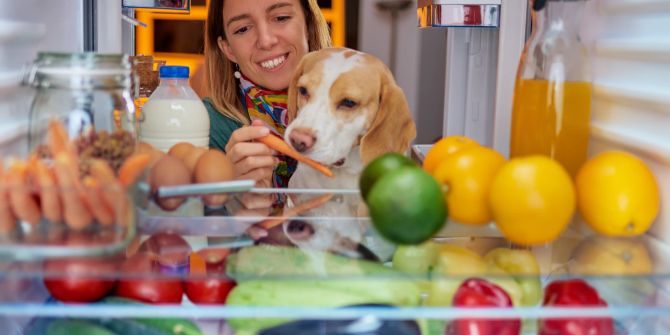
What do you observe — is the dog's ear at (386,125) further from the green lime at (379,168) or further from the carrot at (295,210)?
the green lime at (379,168)

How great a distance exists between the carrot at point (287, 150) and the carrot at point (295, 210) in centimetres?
10

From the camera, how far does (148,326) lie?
2.74 feet

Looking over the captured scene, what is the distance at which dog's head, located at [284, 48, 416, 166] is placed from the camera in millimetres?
1270

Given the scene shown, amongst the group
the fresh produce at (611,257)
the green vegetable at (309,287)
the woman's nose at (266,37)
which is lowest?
the green vegetable at (309,287)

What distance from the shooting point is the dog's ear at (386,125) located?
1.33 metres

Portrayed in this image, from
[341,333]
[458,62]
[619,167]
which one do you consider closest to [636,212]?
[619,167]

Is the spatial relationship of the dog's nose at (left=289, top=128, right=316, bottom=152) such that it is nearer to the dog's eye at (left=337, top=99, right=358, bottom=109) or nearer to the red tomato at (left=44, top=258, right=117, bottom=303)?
the dog's eye at (left=337, top=99, right=358, bottom=109)

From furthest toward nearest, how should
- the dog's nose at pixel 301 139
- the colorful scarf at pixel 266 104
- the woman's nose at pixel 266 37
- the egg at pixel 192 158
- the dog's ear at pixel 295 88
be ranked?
the colorful scarf at pixel 266 104, the woman's nose at pixel 266 37, the dog's ear at pixel 295 88, the dog's nose at pixel 301 139, the egg at pixel 192 158

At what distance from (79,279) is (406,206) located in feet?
1.12

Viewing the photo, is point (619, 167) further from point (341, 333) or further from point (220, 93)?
point (220, 93)

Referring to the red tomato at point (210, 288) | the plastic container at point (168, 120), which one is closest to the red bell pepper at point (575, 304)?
the red tomato at point (210, 288)

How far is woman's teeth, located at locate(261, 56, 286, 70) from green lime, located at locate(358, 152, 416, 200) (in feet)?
3.31

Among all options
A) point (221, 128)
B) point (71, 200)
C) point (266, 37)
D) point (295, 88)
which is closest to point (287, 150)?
point (295, 88)

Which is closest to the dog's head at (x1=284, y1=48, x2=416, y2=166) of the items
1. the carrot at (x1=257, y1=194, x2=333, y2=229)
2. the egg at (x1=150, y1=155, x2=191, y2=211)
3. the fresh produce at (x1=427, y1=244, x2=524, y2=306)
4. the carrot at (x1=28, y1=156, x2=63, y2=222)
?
the carrot at (x1=257, y1=194, x2=333, y2=229)
